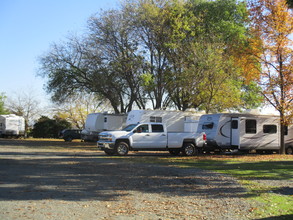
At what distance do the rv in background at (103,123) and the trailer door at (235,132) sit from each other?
12584mm

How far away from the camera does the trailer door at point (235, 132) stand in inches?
→ 988

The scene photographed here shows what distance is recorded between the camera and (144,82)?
103 feet

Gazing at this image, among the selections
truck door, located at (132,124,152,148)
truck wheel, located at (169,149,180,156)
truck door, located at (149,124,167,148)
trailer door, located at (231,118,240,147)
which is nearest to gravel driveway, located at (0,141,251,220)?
truck door, located at (132,124,152,148)

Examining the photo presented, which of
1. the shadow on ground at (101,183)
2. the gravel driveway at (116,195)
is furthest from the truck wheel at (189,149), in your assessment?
the gravel driveway at (116,195)

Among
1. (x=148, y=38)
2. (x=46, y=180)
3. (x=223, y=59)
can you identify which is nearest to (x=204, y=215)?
(x=46, y=180)

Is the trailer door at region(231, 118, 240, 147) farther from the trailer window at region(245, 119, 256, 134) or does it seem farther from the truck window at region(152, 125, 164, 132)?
the truck window at region(152, 125, 164, 132)

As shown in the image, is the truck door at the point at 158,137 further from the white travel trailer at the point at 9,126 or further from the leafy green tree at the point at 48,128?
the leafy green tree at the point at 48,128

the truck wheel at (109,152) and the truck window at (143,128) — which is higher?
the truck window at (143,128)

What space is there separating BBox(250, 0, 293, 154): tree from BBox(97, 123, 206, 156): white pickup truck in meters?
5.51

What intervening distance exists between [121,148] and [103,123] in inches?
551

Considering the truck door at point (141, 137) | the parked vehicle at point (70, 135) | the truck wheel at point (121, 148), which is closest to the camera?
the truck wheel at point (121, 148)

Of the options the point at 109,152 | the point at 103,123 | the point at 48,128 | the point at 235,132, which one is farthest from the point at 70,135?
the point at 235,132

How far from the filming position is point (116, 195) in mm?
9086

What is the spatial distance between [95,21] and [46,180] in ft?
78.3
